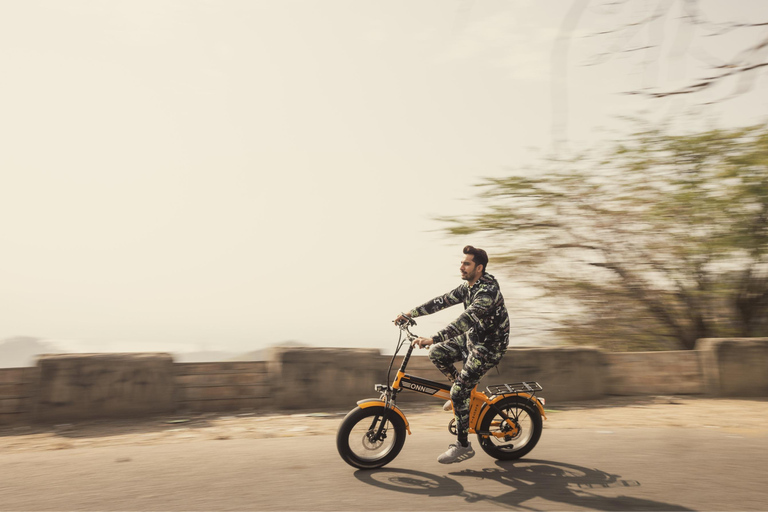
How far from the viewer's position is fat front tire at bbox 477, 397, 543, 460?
18.2 ft

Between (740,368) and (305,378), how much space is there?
285 inches

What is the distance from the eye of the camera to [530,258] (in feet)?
44.0

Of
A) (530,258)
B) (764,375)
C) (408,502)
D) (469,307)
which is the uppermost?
(530,258)

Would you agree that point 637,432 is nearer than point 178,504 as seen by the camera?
No

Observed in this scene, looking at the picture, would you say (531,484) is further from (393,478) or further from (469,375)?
(393,478)

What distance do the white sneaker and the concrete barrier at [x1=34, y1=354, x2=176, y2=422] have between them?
15.4 ft

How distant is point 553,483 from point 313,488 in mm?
1933

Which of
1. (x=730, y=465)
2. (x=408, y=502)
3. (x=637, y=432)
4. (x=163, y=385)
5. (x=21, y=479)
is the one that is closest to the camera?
(x=408, y=502)

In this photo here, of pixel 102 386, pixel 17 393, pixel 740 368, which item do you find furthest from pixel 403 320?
pixel 740 368

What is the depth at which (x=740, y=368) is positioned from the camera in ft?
33.4

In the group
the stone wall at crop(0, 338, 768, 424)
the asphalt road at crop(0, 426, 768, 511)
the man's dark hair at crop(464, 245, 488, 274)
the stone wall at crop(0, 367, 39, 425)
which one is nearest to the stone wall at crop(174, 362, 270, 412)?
the stone wall at crop(0, 338, 768, 424)

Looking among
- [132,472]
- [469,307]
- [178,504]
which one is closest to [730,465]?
[469,307]

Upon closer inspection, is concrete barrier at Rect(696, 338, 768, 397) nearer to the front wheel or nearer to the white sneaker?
the white sneaker

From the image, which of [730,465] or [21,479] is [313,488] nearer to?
[21,479]
